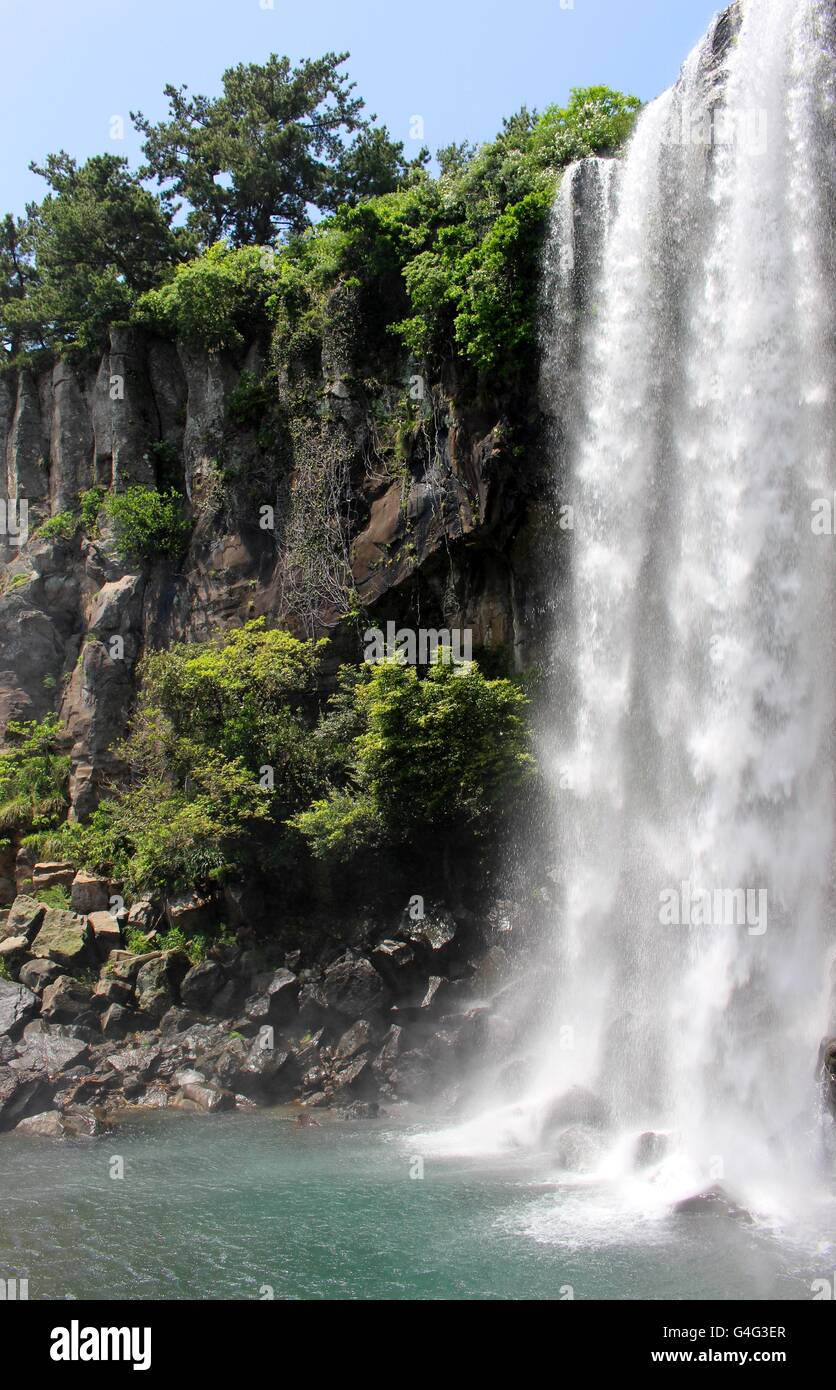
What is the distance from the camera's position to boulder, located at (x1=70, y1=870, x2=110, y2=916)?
24.7 meters

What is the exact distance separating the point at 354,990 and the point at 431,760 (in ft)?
14.5

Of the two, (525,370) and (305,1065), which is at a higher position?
(525,370)

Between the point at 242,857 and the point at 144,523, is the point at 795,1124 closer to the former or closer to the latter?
the point at 242,857

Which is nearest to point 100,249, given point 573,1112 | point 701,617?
point 701,617

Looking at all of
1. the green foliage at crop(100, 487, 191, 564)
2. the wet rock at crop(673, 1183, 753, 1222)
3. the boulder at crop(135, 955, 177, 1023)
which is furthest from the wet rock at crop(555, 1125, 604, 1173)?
the green foliage at crop(100, 487, 191, 564)

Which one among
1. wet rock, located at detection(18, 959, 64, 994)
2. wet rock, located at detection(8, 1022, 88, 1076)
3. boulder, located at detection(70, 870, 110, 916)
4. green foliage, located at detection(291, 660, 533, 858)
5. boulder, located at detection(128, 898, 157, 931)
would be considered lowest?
wet rock, located at detection(8, 1022, 88, 1076)

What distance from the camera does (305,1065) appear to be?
736 inches

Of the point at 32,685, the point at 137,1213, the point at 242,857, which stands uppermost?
the point at 32,685

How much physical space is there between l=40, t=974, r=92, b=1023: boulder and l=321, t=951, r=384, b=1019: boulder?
4.83m

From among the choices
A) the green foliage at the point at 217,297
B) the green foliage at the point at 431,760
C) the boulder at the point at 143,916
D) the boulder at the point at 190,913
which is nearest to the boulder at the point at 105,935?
the boulder at the point at 143,916

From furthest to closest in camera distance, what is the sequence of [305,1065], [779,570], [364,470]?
[364,470]
[305,1065]
[779,570]

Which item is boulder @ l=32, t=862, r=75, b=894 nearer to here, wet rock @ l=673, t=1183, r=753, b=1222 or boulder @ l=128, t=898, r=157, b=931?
boulder @ l=128, t=898, r=157, b=931
